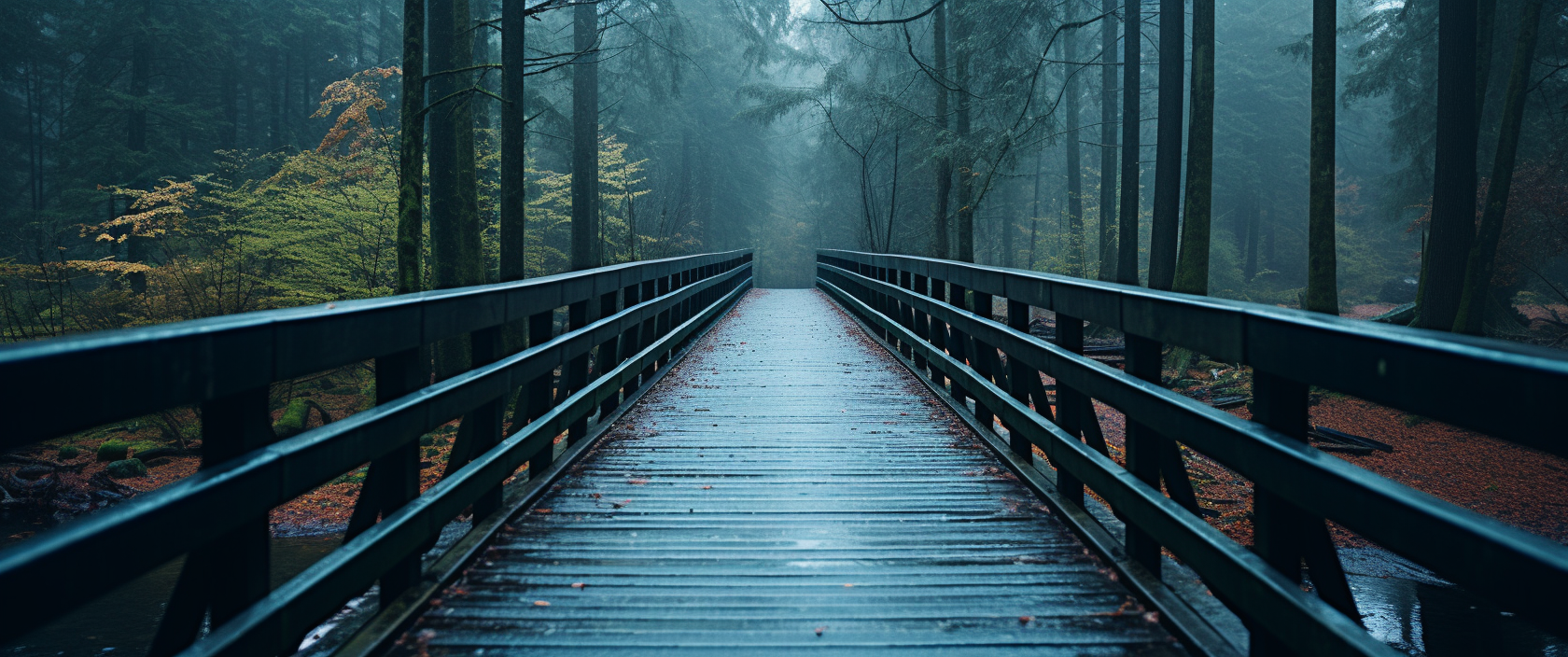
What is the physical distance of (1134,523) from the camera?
297 centimetres

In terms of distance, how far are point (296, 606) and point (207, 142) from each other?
114 ft

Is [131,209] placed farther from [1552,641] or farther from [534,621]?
[1552,641]

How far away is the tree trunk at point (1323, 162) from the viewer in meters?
13.1

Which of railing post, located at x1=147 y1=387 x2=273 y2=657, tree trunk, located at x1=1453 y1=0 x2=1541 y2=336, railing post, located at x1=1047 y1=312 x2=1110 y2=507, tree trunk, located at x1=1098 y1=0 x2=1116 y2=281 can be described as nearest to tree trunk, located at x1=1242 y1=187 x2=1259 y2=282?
tree trunk, located at x1=1098 y1=0 x2=1116 y2=281

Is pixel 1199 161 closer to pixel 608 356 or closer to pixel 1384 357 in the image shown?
pixel 608 356

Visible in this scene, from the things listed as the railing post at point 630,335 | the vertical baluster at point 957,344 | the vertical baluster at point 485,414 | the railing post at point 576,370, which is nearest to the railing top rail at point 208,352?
the vertical baluster at point 485,414

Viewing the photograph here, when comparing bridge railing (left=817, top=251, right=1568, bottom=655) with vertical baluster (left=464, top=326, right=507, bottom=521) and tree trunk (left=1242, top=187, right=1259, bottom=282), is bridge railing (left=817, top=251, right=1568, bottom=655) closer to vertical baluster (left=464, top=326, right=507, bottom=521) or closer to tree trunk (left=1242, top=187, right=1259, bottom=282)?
vertical baluster (left=464, top=326, right=507, bottom=521)

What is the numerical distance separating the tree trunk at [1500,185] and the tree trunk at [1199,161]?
382 centimetres

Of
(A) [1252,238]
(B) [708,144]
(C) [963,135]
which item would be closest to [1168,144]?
(C) [963,135]

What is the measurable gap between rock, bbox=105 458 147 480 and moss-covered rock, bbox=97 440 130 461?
0.55m

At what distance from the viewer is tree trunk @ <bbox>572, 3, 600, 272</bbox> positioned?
19641 mm

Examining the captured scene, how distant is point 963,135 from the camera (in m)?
19.6

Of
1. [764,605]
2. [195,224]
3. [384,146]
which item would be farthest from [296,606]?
[195,224]

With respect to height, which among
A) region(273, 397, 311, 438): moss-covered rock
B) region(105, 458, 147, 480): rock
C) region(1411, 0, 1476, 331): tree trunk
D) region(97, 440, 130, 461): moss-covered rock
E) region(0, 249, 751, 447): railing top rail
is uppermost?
region(1411, 0, 1476, 331): tree trunk
